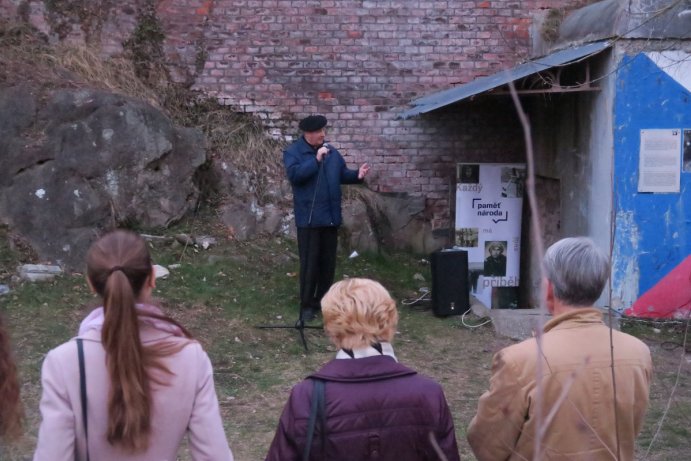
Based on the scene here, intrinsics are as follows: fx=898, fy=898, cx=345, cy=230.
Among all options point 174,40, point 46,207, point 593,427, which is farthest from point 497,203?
point 593,427

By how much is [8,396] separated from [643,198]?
6633 millimetres

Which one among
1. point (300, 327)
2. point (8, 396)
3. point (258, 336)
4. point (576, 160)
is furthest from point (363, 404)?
point (576, 160)

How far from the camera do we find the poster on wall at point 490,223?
10133mm

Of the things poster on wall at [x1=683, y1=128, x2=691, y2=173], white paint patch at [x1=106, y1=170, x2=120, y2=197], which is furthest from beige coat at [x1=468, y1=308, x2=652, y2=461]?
white paint patch at [x1=106, y1=170, x2=120, y2=197]

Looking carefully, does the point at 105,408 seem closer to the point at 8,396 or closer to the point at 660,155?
the point at 8,396

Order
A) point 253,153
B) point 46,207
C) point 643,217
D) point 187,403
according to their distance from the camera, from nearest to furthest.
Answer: point 187,403 → point 643,217 → point 46,207 → point 253,153

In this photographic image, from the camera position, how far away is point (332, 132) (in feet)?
33.6

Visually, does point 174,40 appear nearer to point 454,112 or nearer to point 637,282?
point 454,112

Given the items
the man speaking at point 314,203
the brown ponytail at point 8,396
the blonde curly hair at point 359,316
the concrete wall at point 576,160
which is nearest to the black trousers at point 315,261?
the man speaking at point 314,203

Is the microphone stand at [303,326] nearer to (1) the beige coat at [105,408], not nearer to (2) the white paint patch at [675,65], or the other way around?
(2) the white paint patch at [675,65]

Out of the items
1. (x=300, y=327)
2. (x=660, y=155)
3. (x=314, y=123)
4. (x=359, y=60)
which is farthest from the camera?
(x=359, y=60)

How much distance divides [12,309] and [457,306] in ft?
12.9

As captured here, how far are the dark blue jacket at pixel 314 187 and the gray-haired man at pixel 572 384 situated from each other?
5092 mm

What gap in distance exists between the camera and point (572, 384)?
8.60ft
